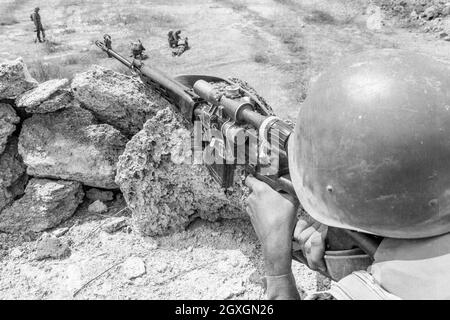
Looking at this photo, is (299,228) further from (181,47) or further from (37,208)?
(181,47)

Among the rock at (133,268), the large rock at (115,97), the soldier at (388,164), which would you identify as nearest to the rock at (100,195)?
the large rock at (115,97)

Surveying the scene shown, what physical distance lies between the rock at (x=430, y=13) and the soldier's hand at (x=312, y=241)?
12.5m

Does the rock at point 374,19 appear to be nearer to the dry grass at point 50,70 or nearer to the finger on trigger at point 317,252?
the dry grass at point 50,70

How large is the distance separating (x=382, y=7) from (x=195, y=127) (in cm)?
1280

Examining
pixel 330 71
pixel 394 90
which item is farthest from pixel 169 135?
pixel 394 90

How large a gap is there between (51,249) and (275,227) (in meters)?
2.22

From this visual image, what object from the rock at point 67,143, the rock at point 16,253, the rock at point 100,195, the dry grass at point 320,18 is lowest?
the dry grass at point 320,18

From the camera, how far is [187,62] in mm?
11328

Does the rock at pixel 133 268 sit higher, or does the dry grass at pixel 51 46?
the rock at pixel 133 268

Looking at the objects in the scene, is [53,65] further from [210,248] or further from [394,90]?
[394,90]

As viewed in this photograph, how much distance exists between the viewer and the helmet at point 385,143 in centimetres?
148

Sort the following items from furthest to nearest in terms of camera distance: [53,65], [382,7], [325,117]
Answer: [382,7] → [53,65] → [325,117]

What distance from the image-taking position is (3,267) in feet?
11.4

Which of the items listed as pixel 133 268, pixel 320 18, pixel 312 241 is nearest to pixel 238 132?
pixel 312 241
